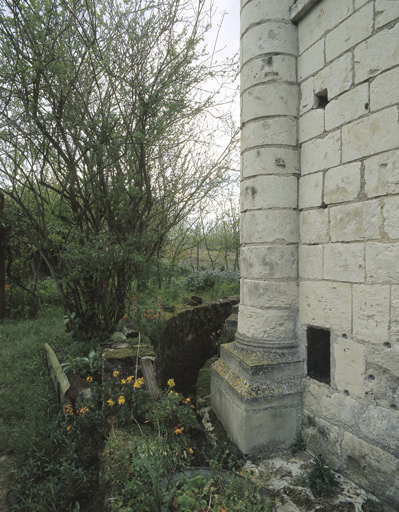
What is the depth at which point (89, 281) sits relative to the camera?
454 cm

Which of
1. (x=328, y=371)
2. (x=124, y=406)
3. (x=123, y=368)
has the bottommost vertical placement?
(x=124, y=406)

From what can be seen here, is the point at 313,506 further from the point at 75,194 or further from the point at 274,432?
the point at 75,194

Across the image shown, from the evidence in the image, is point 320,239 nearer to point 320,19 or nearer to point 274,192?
point 274,192

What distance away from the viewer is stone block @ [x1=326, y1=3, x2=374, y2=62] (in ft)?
6.63

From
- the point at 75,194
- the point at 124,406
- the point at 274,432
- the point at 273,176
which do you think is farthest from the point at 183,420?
the point at 75,194

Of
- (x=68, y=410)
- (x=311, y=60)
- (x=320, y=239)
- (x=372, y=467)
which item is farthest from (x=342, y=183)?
(x=68, y=410)

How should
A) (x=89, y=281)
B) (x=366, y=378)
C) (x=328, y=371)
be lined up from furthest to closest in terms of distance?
(x=89, y=281)
(x=328, y=371)
(x=366, y=378)

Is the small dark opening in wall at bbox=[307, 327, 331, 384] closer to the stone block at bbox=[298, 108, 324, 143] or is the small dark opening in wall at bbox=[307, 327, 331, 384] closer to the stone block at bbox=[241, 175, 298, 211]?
the stone block at bbox=[241, 175, 298, 211]

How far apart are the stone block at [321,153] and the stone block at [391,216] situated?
1.69ft

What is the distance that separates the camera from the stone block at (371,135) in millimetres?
1895

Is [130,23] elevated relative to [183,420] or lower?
elevated

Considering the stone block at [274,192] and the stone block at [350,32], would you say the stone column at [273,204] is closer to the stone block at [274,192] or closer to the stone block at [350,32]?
the stone block at [274,192]

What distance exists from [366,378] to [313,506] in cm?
84

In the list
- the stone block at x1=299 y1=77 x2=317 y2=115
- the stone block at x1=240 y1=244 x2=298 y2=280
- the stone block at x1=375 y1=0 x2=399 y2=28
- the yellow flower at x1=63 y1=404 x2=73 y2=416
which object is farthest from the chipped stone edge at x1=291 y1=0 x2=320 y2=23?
the yellow flower at x1=63 y1=404 x2=73 y2=416
